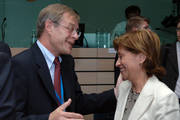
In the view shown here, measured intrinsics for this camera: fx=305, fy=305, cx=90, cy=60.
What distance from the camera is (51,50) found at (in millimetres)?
2205

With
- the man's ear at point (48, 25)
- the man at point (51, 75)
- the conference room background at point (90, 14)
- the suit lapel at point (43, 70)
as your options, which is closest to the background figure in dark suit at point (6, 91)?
the man at point (51, 75)

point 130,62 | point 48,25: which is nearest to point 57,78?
point 48,25

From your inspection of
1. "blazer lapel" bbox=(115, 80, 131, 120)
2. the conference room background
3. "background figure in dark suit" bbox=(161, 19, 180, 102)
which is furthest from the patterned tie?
the conference room background

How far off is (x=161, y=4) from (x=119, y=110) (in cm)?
807

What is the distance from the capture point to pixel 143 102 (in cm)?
177

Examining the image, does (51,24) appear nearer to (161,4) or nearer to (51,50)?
(51,50)

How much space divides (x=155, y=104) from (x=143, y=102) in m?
0.08

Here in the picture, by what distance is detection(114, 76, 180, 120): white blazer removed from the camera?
5.43 feet

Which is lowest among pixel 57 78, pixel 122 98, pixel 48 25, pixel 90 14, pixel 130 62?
pixel 122 98

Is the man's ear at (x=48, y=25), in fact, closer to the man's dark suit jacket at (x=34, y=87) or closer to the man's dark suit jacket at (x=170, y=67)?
the man's dark suit jacket at (x=34, y=87)

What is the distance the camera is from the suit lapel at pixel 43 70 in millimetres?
1991

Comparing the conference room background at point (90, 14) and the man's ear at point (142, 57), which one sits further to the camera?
the conference room background at point (90, 14)

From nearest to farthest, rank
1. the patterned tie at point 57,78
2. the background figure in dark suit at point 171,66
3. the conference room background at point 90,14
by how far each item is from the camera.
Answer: the patterned tie at point 57,78 < the background figure in dark suit at point 171,66 < the conference room background at point 90,14

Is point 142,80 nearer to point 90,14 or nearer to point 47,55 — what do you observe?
point 47,55
